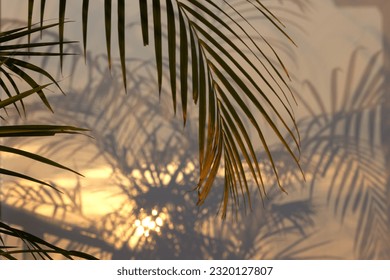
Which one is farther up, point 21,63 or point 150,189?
point 150,189

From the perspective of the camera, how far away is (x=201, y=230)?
2.63 meters

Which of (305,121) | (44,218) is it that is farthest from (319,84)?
(44,218)

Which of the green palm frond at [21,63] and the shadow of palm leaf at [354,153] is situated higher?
the shadow of palm leaf at [354,153]

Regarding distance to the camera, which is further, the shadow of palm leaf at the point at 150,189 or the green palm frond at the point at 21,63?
the shadow of palm leaf at the point at 150,189

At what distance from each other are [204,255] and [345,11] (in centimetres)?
102

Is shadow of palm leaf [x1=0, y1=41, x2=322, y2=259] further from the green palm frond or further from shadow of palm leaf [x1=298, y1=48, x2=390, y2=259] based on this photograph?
the green palm frond

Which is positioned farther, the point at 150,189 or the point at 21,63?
the point at 150,189

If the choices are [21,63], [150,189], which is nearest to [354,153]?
[150,189]

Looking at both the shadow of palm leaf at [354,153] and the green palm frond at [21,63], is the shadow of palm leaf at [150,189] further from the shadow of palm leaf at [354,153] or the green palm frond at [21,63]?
the green palm frond at [21,63]

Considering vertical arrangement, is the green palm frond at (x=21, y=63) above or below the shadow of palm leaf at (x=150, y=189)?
below

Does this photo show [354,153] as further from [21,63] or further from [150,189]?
[21,63]

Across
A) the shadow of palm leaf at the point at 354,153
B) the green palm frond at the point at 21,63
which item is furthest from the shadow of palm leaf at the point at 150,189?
the green palm frond at the point at 21,63

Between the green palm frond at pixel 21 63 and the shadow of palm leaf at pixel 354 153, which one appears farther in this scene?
the shadow of palm leaf at pixel 354 153
